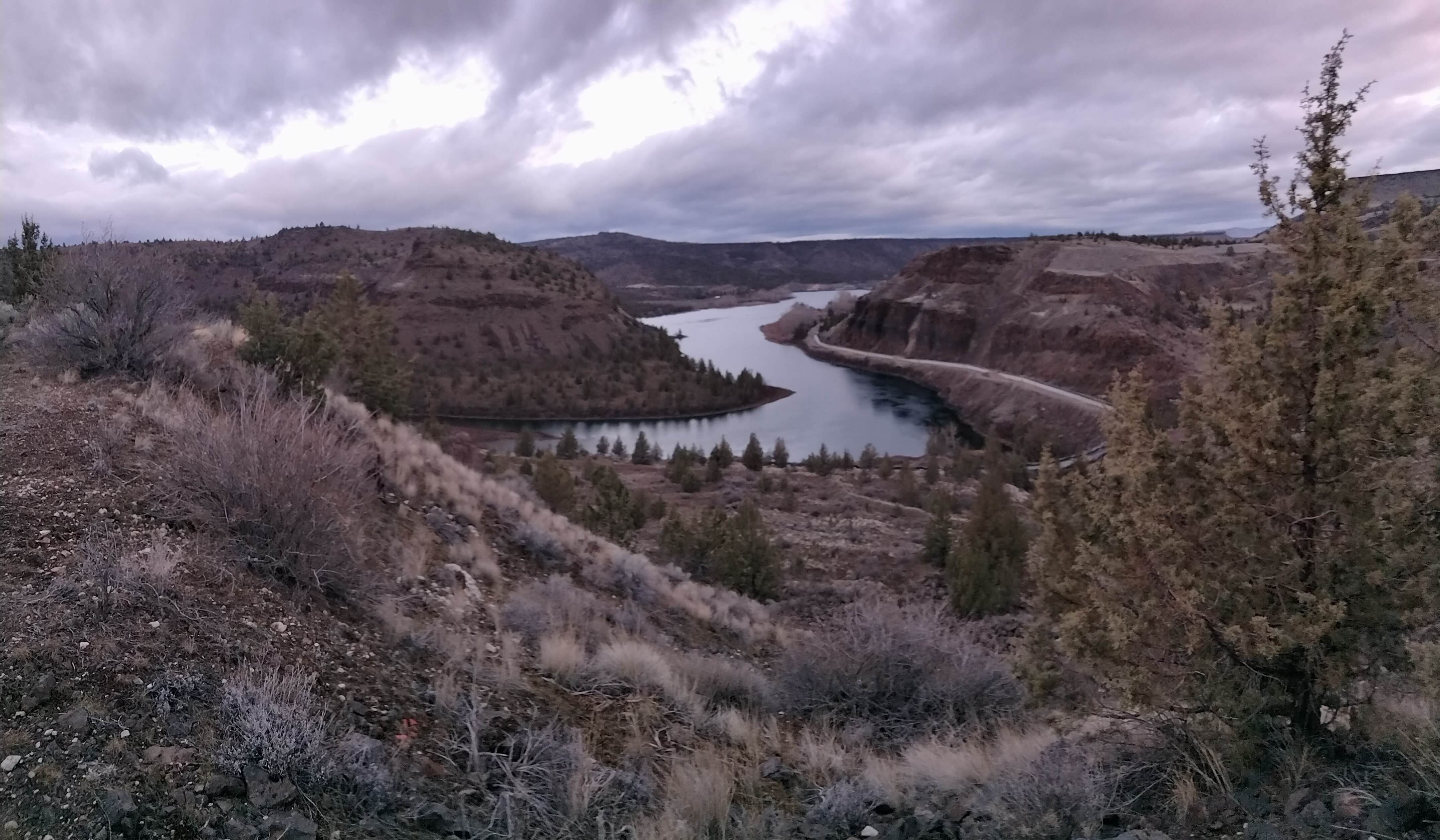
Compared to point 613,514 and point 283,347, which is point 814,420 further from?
point 283,347

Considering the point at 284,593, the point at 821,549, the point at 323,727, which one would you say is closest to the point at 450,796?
the point at 323,727

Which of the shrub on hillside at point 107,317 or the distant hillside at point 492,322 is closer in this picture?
the shrub on hillside at point 107,317

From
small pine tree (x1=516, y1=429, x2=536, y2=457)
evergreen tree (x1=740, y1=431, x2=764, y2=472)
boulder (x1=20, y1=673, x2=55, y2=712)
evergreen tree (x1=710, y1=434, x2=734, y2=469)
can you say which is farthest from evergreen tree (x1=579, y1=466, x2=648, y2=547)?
evergreen tree (x1=740, y1=431, x2=764, y2=472)

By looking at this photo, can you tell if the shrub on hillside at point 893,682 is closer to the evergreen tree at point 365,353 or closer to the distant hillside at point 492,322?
the evergreen tree at point 365,353

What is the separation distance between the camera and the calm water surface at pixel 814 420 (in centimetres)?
6356

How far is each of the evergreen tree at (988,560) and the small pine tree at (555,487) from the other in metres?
10.0

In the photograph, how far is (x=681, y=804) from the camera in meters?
4.34

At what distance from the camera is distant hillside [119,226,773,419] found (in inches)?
2987

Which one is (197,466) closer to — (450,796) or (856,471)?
(450,796)

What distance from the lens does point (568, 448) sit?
51438 millimetres

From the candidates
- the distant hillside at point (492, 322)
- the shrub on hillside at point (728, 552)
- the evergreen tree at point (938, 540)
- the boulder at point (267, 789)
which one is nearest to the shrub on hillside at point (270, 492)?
the boulder at point (267, 789)

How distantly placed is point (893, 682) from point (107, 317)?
936 centimetres

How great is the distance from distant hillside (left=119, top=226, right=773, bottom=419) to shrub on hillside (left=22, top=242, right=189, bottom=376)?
55088 millimetres

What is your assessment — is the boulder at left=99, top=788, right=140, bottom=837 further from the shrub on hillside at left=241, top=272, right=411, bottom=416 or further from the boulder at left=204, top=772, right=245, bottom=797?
the shrub on hillside at left=241, top=272, right=411, bottom=416
